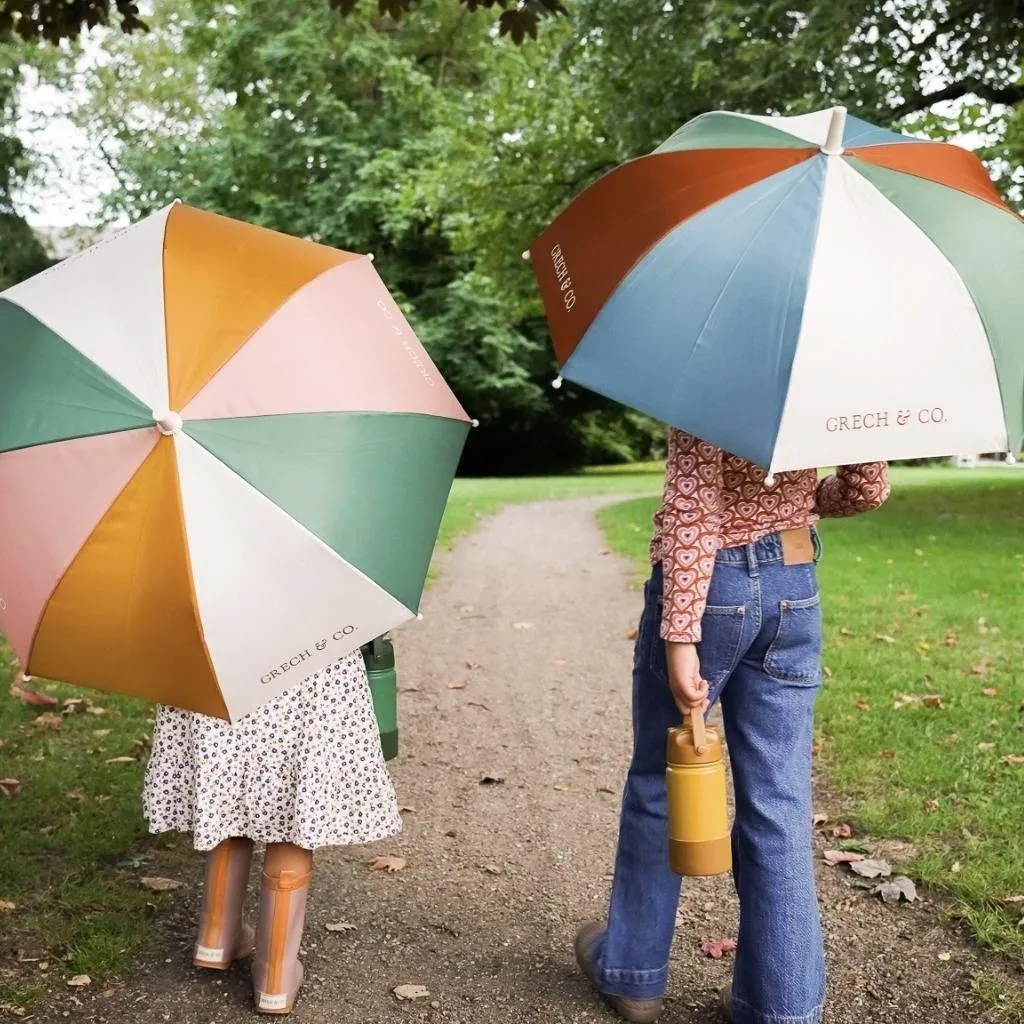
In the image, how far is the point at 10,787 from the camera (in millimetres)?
4562

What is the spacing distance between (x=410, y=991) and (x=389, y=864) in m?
0.90

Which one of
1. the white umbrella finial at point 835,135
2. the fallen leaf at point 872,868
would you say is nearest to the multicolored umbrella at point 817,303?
the white umbrella finial at point 835,135

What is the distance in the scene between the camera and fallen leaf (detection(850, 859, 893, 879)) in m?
3.79

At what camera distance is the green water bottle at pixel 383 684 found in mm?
3592

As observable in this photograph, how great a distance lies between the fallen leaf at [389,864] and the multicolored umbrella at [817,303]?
7.17 ft

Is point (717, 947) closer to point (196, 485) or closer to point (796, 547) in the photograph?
point (796, 547)

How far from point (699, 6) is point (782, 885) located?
38.7ft

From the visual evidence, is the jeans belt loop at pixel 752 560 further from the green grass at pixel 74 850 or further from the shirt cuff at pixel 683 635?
the green grass at pixel 74 850

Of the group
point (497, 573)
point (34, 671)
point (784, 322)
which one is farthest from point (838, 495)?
point (497, 573)

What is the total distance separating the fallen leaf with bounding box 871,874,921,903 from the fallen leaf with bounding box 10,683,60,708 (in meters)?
4.04

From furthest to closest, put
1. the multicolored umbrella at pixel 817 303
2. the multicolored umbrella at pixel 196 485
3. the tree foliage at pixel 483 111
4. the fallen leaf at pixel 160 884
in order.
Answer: the tree foliage at pixel 483 111, the fallen leaf at pixel 160 884, the multicolored umbrella at pixel 196 485, the multicolored umbrella at pixel 817 303

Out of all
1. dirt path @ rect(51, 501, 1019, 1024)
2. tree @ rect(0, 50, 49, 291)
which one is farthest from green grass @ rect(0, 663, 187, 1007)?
tree @ rect(0, 50, 49, 291)

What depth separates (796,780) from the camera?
2689 mm

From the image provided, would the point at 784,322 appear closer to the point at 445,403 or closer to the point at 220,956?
the point at 445,403
